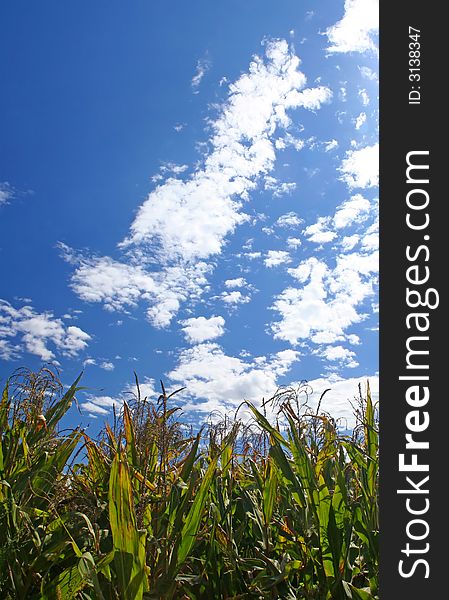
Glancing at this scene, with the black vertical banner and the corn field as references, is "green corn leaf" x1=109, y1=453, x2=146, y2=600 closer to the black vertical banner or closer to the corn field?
the corn field

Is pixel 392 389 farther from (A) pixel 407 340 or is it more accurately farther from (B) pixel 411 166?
(B) pixel 411 166

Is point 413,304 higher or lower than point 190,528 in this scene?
higher

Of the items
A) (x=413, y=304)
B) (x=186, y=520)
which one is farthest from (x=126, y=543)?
(x=413, y=304)

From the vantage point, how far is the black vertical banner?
1889 millimetres

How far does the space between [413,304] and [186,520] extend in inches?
37.2

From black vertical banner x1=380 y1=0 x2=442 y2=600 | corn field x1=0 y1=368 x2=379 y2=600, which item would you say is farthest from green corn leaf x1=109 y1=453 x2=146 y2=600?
black vertical banner x1=380 y1=0 x2=442 y2=600

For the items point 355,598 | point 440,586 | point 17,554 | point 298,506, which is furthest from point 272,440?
point 17,554

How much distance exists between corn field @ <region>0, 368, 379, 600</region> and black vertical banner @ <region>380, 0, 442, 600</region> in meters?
0.25

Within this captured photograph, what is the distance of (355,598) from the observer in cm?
202

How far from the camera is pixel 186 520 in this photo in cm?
197

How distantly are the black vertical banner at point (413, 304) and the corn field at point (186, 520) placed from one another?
0.82 ft

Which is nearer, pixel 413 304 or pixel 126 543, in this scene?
pixel 126 543

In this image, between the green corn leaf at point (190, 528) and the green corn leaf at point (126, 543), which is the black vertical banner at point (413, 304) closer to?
the green corn leaf at point (190, 528)

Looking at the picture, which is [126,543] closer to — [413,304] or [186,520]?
[186,520]
